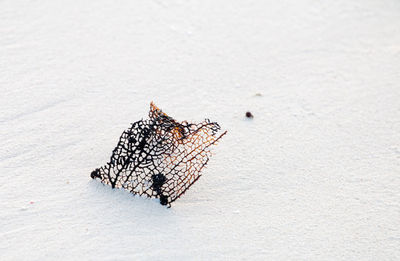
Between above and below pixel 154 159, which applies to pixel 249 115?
above

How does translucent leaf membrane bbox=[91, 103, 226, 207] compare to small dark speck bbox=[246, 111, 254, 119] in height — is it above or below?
below

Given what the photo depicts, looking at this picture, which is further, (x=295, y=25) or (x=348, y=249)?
(x=295, y=25)

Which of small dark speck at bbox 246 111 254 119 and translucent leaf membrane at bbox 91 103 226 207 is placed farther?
small dark speck at bbox 246 111 254 119

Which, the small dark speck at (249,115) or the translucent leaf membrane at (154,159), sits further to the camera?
the small dark speck at (249,115)

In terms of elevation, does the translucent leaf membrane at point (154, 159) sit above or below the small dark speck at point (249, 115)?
below

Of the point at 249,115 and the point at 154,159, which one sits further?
the point at 249,115

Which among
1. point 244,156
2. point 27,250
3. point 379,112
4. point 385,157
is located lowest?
point 27,250

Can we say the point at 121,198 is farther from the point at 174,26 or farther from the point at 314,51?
the point at 314,51

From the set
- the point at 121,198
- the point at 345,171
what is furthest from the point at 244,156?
the point at 121,198

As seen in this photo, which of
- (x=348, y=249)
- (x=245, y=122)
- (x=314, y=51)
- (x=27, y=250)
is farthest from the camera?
(x=314, y=51)

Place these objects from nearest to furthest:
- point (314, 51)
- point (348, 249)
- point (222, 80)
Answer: point (348, 249) → point (222, 80) → point (314, 51)

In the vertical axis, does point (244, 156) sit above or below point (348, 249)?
above
